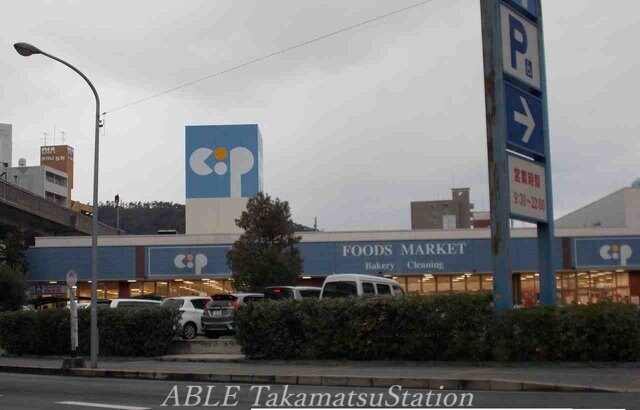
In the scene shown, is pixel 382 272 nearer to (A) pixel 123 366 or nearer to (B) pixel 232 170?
(B) pixel 232 170

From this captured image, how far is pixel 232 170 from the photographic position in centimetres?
4953

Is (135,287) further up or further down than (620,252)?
further down

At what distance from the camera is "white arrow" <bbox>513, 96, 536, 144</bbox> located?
1988 cm

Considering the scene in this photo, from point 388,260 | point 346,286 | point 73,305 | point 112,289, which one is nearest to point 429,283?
point 388,260

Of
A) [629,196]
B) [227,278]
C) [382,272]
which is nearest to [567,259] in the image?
[629,196]

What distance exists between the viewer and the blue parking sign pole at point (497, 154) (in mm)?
18891

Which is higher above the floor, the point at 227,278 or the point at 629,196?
the point at 629,196

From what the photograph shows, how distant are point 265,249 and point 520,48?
52.6 ft

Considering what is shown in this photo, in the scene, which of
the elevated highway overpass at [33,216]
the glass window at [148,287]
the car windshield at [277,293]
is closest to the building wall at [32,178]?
the elevated highway overpass at [33,216]

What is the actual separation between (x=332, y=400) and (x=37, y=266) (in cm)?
3490

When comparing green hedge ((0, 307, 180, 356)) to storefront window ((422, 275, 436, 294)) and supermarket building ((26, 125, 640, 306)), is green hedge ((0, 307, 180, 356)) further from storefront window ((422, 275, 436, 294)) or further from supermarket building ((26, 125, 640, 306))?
storefront window ((422, 275, 436, 294))

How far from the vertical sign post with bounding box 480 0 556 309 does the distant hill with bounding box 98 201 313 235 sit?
78.1m

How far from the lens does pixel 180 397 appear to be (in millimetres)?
14273

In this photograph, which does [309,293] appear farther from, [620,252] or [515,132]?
[620,252]
